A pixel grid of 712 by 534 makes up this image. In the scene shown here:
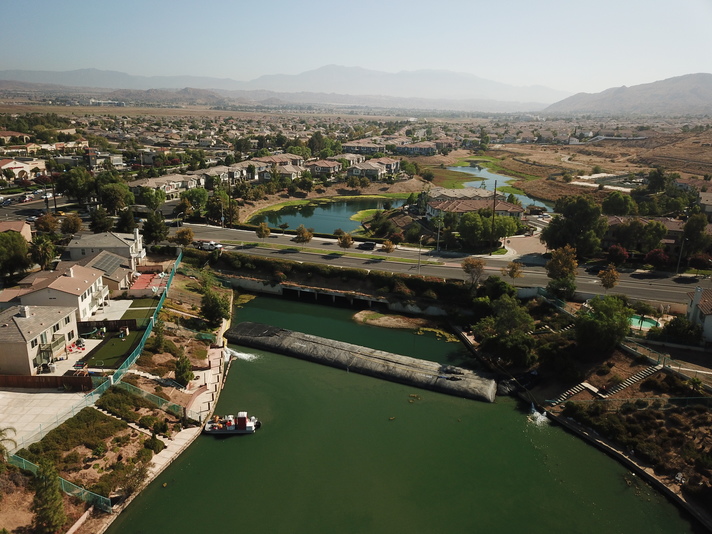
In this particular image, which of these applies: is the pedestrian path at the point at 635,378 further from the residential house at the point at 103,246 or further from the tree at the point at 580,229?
the residential house at the point at 103,246

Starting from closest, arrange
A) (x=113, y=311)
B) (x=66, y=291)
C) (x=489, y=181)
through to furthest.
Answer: (x=66, y=291), (x=113, y=311), (x=489, y=181)

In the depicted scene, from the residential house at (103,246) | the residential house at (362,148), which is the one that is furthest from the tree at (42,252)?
the residential house at (362,148)

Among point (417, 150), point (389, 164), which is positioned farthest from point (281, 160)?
point (417, 150)

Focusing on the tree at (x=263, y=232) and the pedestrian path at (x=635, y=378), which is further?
the tree at (x=263, y=232)

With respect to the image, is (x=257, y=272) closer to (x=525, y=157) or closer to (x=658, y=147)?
(x=525, y=157)

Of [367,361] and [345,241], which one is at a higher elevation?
[345,241]

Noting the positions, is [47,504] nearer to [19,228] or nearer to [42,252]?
[42,252]
